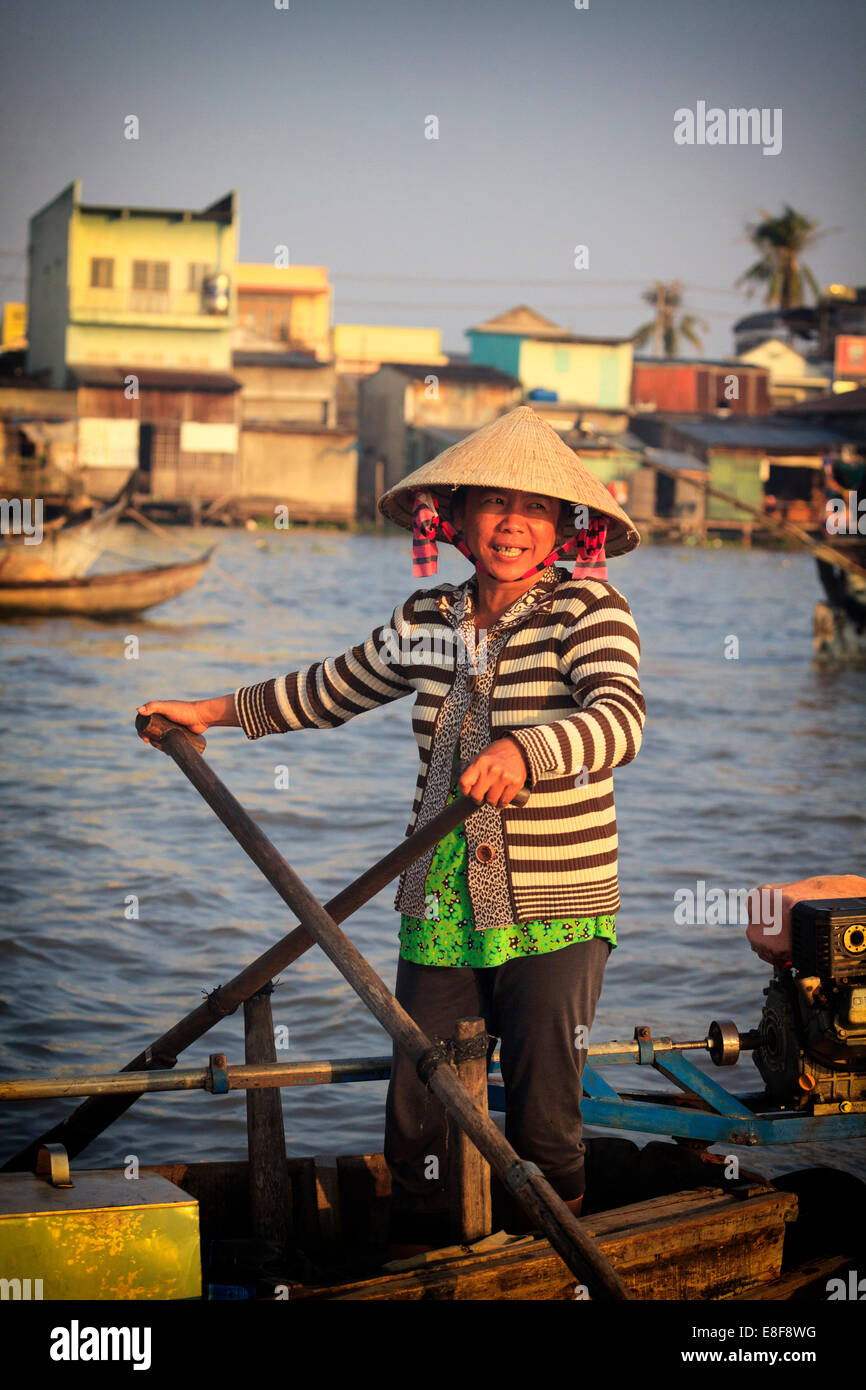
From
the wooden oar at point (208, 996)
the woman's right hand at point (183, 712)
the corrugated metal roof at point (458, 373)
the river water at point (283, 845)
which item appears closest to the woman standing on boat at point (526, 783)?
the wooden oar at point (208, 996)

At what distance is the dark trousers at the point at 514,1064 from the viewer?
2582 millimetres

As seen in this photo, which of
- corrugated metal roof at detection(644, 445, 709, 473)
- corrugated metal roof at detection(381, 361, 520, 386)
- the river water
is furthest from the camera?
corrugated metal roof at detection(381, 361, 520, 386)

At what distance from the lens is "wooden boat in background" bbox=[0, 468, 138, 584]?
18.3 m

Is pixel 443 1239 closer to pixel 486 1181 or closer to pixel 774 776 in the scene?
pixel 486 1181

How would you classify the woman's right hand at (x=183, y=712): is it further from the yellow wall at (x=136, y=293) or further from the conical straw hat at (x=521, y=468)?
the yellow wall at (x=136, y=293)

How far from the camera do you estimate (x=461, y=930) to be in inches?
105

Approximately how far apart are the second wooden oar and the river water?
0.85 meters

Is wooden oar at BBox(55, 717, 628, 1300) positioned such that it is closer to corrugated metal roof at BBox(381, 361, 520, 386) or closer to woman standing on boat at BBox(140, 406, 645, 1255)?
woman standing on boat at BBox(140, 406, 645, 1255)

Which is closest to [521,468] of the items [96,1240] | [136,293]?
[96,1240]

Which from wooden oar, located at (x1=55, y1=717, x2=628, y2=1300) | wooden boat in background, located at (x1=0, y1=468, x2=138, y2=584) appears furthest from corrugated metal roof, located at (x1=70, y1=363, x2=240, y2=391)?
wooden oar, located at (x1=55, y1=717, x2=628, y2=1300)

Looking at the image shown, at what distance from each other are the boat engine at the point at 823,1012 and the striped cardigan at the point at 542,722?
20.7 inches

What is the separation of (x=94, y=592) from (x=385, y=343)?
2815 cm

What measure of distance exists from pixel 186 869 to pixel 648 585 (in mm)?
18946

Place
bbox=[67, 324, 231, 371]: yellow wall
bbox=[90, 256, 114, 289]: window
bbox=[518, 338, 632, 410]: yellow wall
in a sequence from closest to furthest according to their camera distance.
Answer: bbox=[90, 256, 114, 289]: window, bbox=[67, 324, 231, 371]: yellow wall, bbox=[518, 338, 632, 410]: yellow wall
